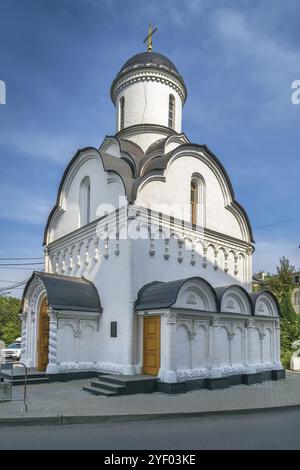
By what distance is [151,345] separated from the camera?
13672 mm

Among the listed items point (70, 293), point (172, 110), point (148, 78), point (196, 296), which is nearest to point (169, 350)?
point (196, 296)

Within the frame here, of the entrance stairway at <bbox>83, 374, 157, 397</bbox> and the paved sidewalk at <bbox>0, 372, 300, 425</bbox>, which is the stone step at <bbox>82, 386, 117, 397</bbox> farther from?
the paved sidewalk at <bbox>0, 372, 300, 425</bbox>

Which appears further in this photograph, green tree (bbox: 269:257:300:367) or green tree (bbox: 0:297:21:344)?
green tree (bbox: 0:297:21:344)

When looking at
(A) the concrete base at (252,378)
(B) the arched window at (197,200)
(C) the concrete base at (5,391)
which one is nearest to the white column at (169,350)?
(A) the concrete base at (252,378)

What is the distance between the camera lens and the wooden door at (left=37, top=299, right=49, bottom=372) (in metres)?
16.1

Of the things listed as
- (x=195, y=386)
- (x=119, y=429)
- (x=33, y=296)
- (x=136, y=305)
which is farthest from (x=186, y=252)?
(x=119, y=429)

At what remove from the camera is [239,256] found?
61.9 feet

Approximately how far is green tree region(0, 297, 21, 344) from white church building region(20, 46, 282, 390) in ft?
50.0

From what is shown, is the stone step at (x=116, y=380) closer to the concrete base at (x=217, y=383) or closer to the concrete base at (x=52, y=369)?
the concrete base at (x=52, y=369)

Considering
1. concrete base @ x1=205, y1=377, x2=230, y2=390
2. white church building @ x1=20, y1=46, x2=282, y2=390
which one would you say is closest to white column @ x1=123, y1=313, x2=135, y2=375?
white church building @ x1=20, y1=46, x2=282, y2=390

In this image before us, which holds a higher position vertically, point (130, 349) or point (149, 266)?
point (149, 266)

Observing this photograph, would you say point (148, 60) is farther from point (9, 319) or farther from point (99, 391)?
point (9, 319)

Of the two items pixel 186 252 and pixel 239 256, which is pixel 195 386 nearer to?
pixel 186 252

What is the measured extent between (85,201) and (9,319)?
26093 millimetres
